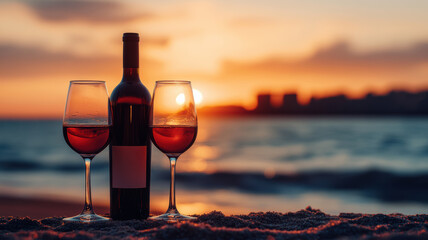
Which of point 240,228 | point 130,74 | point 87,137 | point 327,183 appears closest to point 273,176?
point 327,183

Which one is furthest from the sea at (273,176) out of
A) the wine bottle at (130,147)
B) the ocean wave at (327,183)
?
the wine bottle at (130,147)

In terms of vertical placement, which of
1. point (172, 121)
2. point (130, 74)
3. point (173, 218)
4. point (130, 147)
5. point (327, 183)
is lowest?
point (327, 183)

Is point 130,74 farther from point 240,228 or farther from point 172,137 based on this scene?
point 240,228

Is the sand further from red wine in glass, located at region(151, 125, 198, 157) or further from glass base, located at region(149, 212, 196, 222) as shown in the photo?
red wine in glass, located at region(151, 125, 198, 157)

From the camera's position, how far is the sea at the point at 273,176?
1305 centimetres

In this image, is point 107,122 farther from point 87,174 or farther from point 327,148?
point 327,148

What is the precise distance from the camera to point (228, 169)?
67.5 ft

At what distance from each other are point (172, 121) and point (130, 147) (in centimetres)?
25

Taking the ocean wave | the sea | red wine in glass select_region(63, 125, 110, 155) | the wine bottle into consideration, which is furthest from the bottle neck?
the ocean wave

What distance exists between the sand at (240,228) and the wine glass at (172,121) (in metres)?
0.24

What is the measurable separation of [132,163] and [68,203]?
9.86 meters

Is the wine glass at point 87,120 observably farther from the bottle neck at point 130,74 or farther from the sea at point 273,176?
the sea at point 273,176

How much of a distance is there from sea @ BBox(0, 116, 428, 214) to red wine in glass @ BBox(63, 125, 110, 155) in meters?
5.21

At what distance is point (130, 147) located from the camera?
2539mm
